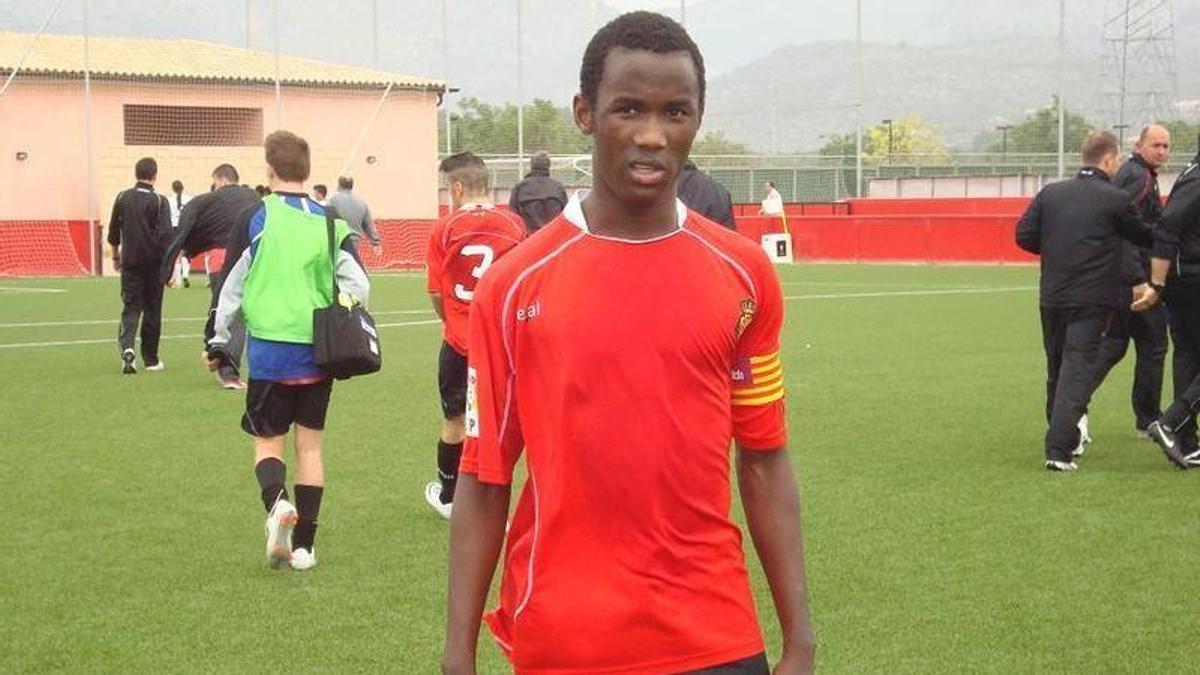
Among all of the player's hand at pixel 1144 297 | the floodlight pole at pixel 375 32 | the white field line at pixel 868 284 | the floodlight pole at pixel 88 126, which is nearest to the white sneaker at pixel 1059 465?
the player's hand at pixel 1144 297

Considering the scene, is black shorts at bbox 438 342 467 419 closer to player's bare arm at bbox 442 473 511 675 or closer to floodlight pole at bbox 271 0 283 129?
player's bare arm at bbox 442 473 511 675

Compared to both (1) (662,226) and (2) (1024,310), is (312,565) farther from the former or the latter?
(2) (1024,310)

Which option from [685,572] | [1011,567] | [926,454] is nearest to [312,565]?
[1011,567]

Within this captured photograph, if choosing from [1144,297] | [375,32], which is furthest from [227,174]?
[375,32]

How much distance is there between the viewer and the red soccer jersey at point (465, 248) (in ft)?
31.6

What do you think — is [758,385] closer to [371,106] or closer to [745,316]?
[745,316]

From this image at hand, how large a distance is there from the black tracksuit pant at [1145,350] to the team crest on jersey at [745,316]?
9927 mm

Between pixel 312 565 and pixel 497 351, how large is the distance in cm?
564

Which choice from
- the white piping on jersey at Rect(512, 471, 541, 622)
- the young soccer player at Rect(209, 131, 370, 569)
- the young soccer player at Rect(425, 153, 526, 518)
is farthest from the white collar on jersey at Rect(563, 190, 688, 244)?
the young soccer player at Rect(425, 153, 526, 518)

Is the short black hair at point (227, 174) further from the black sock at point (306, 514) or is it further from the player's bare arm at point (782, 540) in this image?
the player's bare arm at point (782, 540)

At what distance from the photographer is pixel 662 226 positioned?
3.42 metres

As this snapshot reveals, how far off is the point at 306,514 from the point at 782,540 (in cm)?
559

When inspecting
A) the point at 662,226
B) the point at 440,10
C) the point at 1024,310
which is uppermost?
the point at 440,10

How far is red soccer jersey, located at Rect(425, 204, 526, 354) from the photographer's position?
31.6 ft
